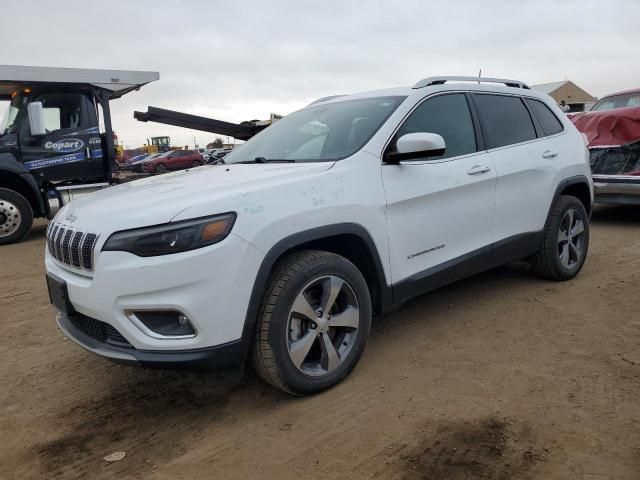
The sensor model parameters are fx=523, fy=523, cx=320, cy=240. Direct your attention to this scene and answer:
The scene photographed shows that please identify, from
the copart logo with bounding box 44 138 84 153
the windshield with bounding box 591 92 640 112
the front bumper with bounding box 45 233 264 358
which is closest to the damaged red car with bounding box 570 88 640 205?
the windshield with bounding box 591 92 640 112

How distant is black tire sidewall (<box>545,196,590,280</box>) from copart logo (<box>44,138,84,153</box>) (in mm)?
7420

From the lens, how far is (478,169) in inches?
149

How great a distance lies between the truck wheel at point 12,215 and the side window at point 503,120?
7.24 meters

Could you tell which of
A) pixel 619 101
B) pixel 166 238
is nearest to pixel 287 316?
pixel 166 238

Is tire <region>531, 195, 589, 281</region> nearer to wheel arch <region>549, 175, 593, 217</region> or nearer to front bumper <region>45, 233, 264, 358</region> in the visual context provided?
wheel arch <region>549, 175, 593, 217</region>

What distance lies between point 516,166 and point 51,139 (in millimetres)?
7345

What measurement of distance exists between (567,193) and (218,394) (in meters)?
3.66

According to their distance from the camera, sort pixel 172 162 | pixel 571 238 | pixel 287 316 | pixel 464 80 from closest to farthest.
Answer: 1. pixel 287 316
2. pixel 464 80
3. pixel 571 238
4. pixel 172 162

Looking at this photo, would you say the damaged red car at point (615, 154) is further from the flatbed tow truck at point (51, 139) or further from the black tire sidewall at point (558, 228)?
the flatbed tow truck at point (51, 139)

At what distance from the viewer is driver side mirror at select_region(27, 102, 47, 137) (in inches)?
317

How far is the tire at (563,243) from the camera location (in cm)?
452

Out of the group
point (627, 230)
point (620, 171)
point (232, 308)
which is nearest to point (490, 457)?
point (232, 308)

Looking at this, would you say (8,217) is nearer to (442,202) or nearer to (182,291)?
(182,291)

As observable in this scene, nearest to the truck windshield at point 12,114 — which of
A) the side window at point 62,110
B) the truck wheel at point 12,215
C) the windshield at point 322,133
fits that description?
the side window at point 62,110
